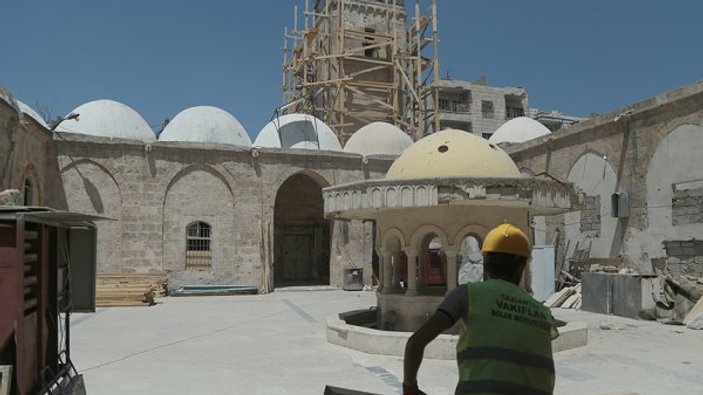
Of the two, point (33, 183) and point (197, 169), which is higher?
point (197, 169)

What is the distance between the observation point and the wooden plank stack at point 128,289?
664 inches

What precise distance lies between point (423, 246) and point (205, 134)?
44.8 feet

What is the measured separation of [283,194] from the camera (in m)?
27.2

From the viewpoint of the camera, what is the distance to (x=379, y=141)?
24453 mm

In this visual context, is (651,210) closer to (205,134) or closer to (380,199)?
(380,199)

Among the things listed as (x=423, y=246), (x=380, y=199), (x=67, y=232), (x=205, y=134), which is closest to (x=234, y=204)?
(x=205, y=134)

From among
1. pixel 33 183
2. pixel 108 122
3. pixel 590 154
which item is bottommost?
pixel 33 183

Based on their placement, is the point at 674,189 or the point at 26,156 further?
the point at 26,156

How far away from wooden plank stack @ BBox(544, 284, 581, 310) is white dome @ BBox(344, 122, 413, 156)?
9.18m

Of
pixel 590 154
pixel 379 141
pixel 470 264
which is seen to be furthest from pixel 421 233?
pixel 379 141

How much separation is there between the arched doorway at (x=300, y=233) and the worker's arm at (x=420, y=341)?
→ 2385cm

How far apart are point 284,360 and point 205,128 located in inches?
626

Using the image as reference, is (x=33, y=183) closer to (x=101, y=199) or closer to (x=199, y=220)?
(x=101, y=199)

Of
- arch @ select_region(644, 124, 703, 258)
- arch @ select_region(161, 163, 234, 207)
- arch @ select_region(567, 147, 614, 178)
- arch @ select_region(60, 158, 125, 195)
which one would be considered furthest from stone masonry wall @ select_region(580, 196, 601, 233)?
arch @ select_region(60, 158, 125, 195)
